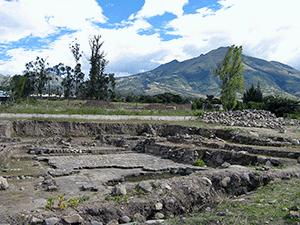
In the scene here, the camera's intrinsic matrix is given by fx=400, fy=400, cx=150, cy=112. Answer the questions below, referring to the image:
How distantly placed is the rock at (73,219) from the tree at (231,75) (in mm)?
46714

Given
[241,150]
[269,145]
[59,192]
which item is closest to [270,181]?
[59,192]

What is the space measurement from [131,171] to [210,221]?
41.7ft

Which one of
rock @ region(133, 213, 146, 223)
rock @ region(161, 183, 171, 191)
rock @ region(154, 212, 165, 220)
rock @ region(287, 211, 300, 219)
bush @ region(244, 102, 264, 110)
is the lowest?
rock @ region(154, 212, 165, 220)

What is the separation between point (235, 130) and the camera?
34.0 meters

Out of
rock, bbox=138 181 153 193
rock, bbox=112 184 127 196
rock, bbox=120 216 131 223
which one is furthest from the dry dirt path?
rock, bbox=120 216 131 223

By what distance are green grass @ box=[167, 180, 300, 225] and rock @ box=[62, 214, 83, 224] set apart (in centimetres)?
244

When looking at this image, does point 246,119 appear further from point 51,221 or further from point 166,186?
point 51,221

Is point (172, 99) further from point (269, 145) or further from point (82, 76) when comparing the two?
point (269, 145)

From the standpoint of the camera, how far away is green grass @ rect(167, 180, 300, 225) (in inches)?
382

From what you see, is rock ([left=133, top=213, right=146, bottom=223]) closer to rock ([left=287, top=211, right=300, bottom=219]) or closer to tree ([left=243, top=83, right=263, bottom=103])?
rock ([left=287, top=211, right=300, bottom=219])

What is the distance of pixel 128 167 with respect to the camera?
23.3 metres

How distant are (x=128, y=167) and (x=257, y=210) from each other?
1332 cm

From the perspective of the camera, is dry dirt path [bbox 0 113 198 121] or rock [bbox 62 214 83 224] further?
dry dirt path [bbox 0 113 198 121]

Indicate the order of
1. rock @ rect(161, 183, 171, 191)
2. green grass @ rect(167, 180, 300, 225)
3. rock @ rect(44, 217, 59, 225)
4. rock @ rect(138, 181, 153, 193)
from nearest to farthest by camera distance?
green grass @ rect(167, 180, 300, 225), rock @ rect(44, 217, 59, 225), rock @ rect(138, 181, 153, 193), rock @ rect(161, 183, 171, 191)
